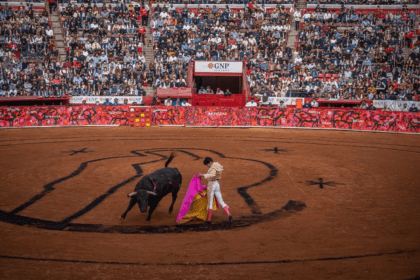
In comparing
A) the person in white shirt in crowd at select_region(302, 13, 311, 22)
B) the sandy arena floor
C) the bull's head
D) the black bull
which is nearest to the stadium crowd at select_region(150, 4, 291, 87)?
the person in white shirt in crowd at select_region(302, 13, 311, 22)

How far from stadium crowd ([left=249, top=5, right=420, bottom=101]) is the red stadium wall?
4783mm

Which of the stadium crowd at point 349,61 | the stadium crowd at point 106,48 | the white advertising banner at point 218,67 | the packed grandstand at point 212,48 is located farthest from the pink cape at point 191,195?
the stadium crowd at point 349,61

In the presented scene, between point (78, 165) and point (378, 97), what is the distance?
76.8ft

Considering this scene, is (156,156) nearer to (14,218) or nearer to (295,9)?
(14,218)

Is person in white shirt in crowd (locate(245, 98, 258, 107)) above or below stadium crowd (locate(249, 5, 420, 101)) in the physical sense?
below

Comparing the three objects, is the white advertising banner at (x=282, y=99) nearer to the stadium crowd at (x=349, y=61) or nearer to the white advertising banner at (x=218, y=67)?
the stadium crowd at (x=349, y=61)

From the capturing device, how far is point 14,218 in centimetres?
980

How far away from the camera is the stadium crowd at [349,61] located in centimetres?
3259

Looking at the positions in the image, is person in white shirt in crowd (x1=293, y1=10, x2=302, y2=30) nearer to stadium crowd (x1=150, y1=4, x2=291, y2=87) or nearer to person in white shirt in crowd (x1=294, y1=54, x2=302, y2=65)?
stadium crowd (x1=150, y1=4, x2=291, y2=87)

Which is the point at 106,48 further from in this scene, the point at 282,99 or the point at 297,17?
the point at 297,17

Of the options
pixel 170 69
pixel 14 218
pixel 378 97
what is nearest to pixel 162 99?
pixel 170 69

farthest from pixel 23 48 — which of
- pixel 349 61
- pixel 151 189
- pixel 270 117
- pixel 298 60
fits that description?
pixel 151 189

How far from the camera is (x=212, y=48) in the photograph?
1416 inches

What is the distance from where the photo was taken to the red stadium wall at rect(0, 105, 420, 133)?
90.7ft
